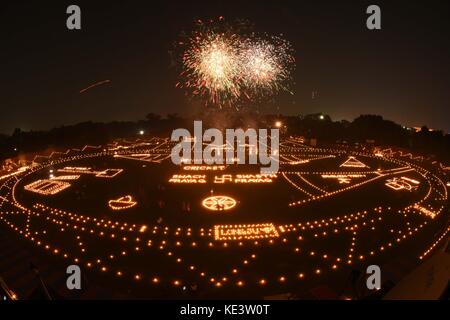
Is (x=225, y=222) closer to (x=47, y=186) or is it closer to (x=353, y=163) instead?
(x=47, y=186)

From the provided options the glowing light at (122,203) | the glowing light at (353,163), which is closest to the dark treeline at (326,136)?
the glowing light at (353,163)

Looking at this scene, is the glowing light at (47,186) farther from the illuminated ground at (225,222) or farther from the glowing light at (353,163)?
the glowing light at (353,163)

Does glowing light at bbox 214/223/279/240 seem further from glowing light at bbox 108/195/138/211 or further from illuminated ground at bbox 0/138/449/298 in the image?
glowing light at bbox 108/195/138/211

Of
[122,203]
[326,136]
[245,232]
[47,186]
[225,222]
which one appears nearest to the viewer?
[245,232]

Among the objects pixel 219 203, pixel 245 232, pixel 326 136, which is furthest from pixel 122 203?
pixel 326 136

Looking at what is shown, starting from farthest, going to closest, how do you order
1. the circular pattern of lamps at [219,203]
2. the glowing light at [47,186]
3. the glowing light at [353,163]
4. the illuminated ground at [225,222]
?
the glowing light at [353,163] < the glowing light at [47,186] < the circular pattern of lamps at [219,203] < the illuminated ground at [225,222]

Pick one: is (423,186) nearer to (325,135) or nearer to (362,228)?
(362,228)

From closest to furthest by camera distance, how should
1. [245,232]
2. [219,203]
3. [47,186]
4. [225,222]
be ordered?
[245,232]
[225,222]
[219,203]
[47,186]
